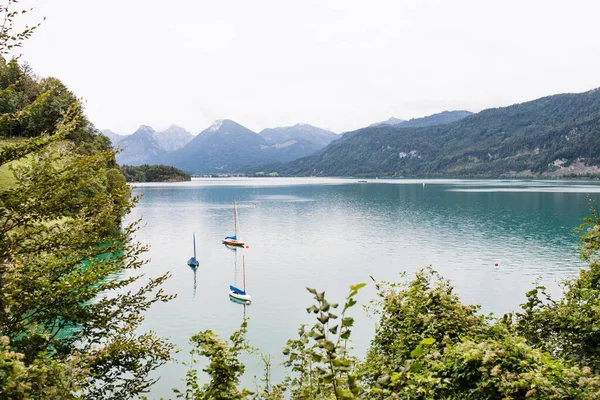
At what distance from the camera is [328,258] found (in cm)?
4950

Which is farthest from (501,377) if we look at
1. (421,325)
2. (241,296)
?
(241,296)

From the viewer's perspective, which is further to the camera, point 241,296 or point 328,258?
point 328,258

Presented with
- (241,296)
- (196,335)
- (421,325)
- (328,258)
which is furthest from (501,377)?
(328,258)

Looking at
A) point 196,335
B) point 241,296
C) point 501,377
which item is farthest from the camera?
point 241,296

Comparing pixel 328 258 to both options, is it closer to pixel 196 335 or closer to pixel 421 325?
pixel 421 325

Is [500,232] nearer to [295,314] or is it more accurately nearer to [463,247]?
[463,247]

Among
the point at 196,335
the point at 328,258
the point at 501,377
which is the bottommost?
the point at 328,258

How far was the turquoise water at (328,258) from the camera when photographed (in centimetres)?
2955

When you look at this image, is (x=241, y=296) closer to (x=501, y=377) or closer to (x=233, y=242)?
(x=233, y=242)

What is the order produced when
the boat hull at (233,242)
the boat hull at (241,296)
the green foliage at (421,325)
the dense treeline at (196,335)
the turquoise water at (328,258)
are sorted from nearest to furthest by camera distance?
1. the dense treeline at (196,335)
2. the green foliage at (421,325)
3. the turquoise water at (328,258)
4. the boat hull at (241,296)
5. the boat hull at (233,242)

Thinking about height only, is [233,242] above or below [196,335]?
below

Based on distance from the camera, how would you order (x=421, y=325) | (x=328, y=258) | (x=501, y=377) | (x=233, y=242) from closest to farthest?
(x=501, y=377)
(x=421, y=325)
(x=328, y=258)
(x=233, y=242)

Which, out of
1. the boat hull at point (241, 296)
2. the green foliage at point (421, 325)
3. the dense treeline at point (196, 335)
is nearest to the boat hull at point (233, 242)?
the boat hull at point (241, 296)

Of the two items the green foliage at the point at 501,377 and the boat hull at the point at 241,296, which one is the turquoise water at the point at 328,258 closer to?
the boat hull at the point at 241,296
